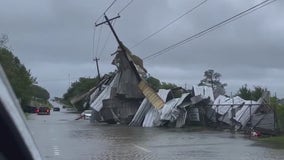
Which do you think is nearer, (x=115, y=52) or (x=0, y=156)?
(x=0, y=156)

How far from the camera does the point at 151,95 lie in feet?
166

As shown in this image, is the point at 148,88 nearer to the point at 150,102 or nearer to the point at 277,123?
the point at 150,102

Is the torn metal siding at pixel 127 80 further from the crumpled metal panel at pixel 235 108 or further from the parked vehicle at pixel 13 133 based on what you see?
the parked vehicle at pixel 13 133

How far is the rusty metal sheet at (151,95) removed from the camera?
49.2 metres

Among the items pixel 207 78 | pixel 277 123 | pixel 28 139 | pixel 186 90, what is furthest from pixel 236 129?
pixel 207 78

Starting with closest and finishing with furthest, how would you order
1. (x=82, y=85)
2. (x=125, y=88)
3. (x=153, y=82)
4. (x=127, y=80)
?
1. (x=127, y=80)
2. (x=125, y=88)
3. (x=153, y=82)
4. (x=82, y=85)

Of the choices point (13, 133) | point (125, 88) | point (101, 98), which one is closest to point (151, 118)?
point (125, 88)

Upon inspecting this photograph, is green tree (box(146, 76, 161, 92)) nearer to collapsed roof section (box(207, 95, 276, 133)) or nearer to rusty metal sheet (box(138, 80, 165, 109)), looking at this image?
rusty metal sheet (box(138, 80, 165, 109))

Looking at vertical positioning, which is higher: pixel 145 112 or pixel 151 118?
pixel 145 112

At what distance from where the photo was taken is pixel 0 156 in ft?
6.48

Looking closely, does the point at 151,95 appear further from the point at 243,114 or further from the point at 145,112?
the point at 243,114

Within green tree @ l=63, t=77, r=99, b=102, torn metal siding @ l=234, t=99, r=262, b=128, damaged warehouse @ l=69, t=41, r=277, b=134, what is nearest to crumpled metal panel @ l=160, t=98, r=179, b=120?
damaged warehouse @ l=69, t=41, r=277, b=134

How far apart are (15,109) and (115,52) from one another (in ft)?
177

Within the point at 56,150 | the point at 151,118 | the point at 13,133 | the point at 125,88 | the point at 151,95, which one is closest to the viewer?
the point at 13,133
